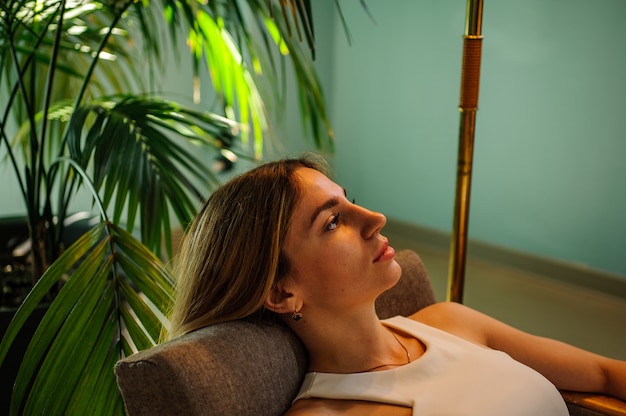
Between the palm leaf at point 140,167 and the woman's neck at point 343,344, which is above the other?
the palm leaf at point 140,167

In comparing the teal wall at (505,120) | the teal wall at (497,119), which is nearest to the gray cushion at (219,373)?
the teal wall at (505,120)

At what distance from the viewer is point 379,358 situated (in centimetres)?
135

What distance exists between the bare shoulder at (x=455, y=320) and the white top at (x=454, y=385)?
0.09m

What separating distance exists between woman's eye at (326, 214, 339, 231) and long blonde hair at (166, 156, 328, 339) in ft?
0.22

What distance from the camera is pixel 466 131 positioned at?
1.77m

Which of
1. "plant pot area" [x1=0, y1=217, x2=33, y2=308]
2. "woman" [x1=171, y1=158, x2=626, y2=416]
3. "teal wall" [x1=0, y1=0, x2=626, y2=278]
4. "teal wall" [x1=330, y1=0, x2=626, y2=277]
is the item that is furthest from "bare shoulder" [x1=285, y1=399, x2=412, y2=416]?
"teal wall" [x1=0, y1=0, x2=626, y2=278]

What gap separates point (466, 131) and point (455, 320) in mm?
449

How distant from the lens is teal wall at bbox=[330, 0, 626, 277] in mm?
3279

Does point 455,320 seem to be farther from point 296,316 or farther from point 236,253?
point 236,253

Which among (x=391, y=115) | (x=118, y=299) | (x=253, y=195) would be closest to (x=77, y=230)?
(x=118, y=299)

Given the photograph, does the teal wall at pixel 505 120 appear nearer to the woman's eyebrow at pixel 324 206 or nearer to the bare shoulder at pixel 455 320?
the bare shoulder at pixel 455 320

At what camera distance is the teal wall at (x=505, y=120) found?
328 cm

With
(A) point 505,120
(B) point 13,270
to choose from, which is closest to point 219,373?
(B) point 13,270

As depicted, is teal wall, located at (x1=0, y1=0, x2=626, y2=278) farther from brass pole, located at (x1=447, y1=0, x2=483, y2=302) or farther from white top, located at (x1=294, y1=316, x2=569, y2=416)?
white top, located at (x1=294, y1=316, x2=569, y2=416)
